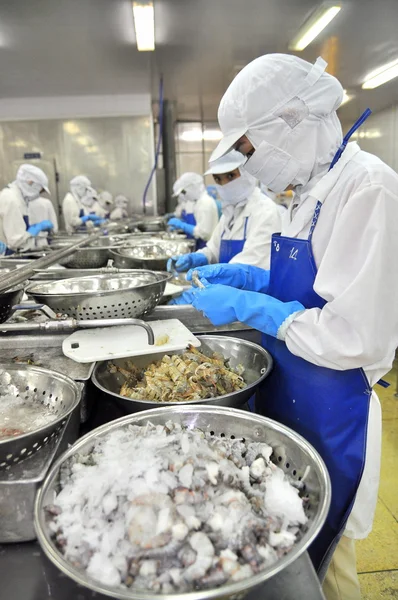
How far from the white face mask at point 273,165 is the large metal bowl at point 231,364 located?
2.01ft

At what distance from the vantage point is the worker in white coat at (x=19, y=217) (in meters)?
5.45

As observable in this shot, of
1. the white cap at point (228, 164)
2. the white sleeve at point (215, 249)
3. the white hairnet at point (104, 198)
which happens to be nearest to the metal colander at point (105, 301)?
the white cap at point (228, 164)

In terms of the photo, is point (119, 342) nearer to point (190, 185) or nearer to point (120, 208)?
point (190, 185)

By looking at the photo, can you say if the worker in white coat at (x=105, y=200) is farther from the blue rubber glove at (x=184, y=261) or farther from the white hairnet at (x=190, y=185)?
the blue rubber glove at (x=184, y=261)

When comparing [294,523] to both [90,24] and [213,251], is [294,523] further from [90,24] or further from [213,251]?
[90,24]

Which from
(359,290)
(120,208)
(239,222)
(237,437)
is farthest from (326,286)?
(120,208)

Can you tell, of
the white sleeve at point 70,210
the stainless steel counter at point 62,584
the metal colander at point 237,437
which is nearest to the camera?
the metal colander at point 237,437

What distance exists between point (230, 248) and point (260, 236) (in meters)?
0.50

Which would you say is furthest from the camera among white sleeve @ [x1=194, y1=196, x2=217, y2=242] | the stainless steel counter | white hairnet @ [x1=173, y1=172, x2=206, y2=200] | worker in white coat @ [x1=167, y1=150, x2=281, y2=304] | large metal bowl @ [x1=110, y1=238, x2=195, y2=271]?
white hairnet @ [x1=173, y1=172, x2=206, y2=200]

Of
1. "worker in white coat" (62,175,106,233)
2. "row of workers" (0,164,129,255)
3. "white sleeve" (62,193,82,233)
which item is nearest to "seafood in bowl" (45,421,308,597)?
"row of workers" (0,164,129,255)

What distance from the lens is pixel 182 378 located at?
1.37 m

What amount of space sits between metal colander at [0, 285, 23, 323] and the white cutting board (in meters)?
0.26

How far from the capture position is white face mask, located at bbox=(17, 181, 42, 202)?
6.58 m

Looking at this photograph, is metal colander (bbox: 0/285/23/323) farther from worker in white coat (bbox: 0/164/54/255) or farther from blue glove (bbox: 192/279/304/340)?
worker in white coat (bbox: 0/164/54/255)
